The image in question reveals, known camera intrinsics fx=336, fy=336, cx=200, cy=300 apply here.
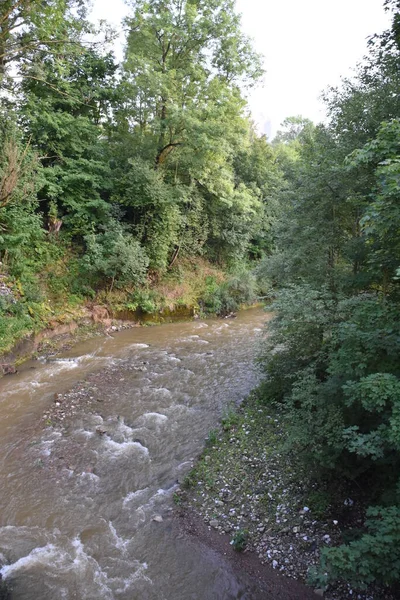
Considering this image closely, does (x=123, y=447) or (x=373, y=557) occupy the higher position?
(x=373, y=557)

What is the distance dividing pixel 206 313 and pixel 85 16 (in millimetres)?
13654

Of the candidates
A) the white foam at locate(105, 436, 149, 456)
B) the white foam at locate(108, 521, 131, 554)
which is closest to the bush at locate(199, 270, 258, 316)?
the white foam at locate(105, 436, 149, 456)

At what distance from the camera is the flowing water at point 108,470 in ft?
13.3

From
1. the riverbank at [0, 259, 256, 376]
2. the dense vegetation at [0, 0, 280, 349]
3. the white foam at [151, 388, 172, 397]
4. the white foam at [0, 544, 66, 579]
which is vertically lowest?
the white foam at [0, 544, 66, 579]

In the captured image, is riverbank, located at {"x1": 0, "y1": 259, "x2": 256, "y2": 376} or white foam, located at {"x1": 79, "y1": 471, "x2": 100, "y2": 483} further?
riverbank, located at {"x1": 0, "y1": 259, "x2": 256, "y2": 376}

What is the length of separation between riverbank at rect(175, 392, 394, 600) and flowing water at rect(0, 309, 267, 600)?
0.38 m

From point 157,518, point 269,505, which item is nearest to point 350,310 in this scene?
point 269,505

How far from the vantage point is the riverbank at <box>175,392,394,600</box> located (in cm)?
409

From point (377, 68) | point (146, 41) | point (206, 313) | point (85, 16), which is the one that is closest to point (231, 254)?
point (206, 313)

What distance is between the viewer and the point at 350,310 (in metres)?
5.69

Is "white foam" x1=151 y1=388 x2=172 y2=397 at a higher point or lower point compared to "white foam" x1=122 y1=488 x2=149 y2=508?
higher

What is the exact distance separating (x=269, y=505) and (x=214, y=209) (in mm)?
17181

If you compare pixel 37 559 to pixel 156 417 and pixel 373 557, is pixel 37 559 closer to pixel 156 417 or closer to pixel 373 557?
pixel 156 417

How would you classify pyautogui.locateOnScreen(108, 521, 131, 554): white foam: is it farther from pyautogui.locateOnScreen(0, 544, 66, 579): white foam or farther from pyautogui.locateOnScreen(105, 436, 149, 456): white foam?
pyautogui.locateOnScreen(105, 436, 149, 456): white foam
